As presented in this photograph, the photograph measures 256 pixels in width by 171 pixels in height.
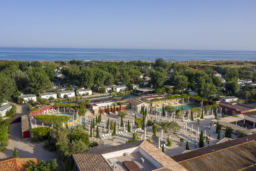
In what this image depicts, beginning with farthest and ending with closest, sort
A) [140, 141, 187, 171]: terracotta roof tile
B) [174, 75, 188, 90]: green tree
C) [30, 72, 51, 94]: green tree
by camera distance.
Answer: [174, 75, 188, 90]: green tree
[30, 72, 51, 94]: green tree
[140, 141, 187, 171]: terracotta roof tile

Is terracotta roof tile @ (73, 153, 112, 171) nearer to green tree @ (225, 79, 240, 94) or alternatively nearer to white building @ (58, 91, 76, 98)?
white building @ (58, 91, 76, 98)

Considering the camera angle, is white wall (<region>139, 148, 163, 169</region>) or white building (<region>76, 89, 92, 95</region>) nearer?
white wall (<region>139, 148, 163, 169</region>)

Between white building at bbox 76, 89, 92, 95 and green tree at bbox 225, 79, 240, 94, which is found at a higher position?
green tree at bbox 225, 79, 240, 94

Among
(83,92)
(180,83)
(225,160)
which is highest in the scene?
(180,83)

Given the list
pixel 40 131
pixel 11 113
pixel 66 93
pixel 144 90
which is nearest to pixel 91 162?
pixel 40 131

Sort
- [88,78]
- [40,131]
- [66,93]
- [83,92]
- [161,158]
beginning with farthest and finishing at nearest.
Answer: [88,78]
[83,92]
[66,93]
[40,131]
[161,158]

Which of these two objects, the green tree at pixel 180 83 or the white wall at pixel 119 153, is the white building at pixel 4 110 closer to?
the white wall at pixel 119 153

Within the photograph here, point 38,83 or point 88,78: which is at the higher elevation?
point 88,78

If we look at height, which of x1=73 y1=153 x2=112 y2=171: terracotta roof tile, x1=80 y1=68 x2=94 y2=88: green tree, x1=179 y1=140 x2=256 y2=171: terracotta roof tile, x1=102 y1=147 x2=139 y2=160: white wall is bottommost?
x1=179 y1=140 x2=256 y2=171: terracotta roof tile

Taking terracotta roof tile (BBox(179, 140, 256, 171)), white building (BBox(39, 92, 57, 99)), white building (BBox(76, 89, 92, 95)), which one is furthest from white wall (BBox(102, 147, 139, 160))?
white building (BBox(76, 89, 92, 95))

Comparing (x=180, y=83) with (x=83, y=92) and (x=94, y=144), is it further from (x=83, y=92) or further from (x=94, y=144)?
(x=94, y=144)

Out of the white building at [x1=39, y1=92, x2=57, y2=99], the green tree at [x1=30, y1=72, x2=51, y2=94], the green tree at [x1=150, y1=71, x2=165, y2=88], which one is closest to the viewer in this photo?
the white building at [x1=39, y1=92, x2=57, y2=99]
